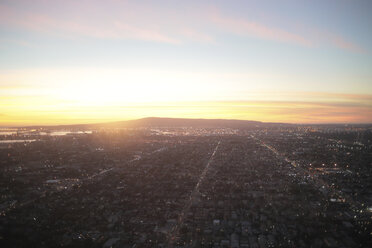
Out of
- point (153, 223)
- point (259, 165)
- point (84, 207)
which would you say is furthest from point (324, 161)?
point (84, 207)

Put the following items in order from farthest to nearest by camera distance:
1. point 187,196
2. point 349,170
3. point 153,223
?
point 349,170 → point 187,196 → point 153,223

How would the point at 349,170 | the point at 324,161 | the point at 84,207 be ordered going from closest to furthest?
the point at 84,207
the point at 349,170
the point at 324,161

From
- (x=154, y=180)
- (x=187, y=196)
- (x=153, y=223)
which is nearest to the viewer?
(x=153, y=223)

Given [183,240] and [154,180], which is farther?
[154,180]

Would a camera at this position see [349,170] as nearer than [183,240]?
No

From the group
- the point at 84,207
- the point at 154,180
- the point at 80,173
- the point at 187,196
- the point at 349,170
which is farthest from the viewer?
the point at 349,170

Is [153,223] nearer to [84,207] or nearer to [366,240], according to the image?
[84,207]

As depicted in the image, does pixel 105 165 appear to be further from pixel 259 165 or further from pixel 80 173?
pixel 259 165

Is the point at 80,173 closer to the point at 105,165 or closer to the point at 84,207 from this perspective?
the point at 105,165

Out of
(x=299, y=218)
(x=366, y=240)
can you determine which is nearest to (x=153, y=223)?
(x=299, y=218)
